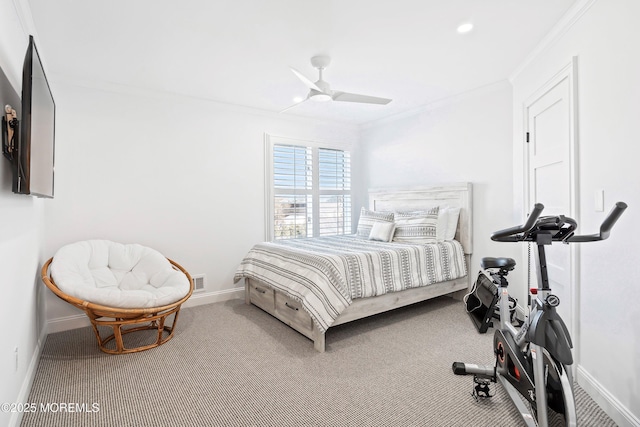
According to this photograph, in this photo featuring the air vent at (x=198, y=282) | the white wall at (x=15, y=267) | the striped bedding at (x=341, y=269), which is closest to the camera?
the white wall at (x=15, y=267)

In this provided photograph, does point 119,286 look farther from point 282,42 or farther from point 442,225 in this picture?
point 442,225

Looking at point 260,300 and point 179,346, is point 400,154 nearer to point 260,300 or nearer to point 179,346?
point 260,300

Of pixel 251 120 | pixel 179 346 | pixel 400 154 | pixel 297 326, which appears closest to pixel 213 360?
pixel 179 346

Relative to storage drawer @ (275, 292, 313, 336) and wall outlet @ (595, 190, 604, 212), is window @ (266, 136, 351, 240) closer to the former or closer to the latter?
storage drawer @ (275, 292, 313, 336)

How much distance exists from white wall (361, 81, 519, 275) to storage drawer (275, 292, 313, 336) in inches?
85.5

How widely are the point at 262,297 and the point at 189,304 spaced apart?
3.13 feet

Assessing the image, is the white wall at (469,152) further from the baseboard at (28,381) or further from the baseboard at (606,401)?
the baseboard at (28,381)

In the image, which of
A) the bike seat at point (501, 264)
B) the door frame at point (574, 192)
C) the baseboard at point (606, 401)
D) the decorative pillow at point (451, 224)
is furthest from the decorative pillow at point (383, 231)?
the baseboard at point (606, 401)

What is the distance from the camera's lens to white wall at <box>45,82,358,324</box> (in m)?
3.22

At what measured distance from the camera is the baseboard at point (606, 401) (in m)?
1.64

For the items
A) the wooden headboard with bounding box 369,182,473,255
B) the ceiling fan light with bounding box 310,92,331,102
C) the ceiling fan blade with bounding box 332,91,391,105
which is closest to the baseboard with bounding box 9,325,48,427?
the ceiling fan light with bounding box 310,92,331,102

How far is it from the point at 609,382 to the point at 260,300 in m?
2.81

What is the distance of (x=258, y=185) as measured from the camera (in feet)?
14.2

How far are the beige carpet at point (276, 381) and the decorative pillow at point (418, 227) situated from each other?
0.99 meters
